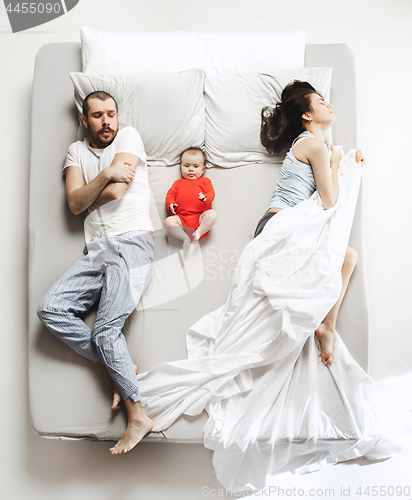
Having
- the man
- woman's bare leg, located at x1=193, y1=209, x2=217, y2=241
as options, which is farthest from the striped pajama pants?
woman's bare leg, located at x1=193, y1=209, x2=217, y2=241

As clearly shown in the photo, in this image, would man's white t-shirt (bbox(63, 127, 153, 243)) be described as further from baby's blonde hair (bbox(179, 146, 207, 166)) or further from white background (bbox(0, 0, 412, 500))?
white background (bbox(0, 0, 412, 500))

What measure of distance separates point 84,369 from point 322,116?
4.59ft

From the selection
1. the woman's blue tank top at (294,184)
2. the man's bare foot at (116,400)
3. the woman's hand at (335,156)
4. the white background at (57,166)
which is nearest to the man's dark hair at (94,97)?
the white background at (57,166)

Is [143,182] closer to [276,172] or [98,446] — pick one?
[276,172]

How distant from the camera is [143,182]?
163 centimetres

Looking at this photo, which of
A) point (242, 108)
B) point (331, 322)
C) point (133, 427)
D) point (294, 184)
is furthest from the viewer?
point (242, 108)

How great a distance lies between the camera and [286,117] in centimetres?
164

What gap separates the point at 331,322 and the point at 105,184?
1.03 metres

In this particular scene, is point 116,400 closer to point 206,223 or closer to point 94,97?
point 206,223

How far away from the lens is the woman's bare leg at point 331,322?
1.44m

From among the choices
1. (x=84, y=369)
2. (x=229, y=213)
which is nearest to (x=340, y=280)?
(x=229, y=213)

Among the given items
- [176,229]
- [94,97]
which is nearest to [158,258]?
[176,229]

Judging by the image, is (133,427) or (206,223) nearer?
(133,427)

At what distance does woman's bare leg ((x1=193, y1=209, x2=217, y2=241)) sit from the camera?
157 cm
